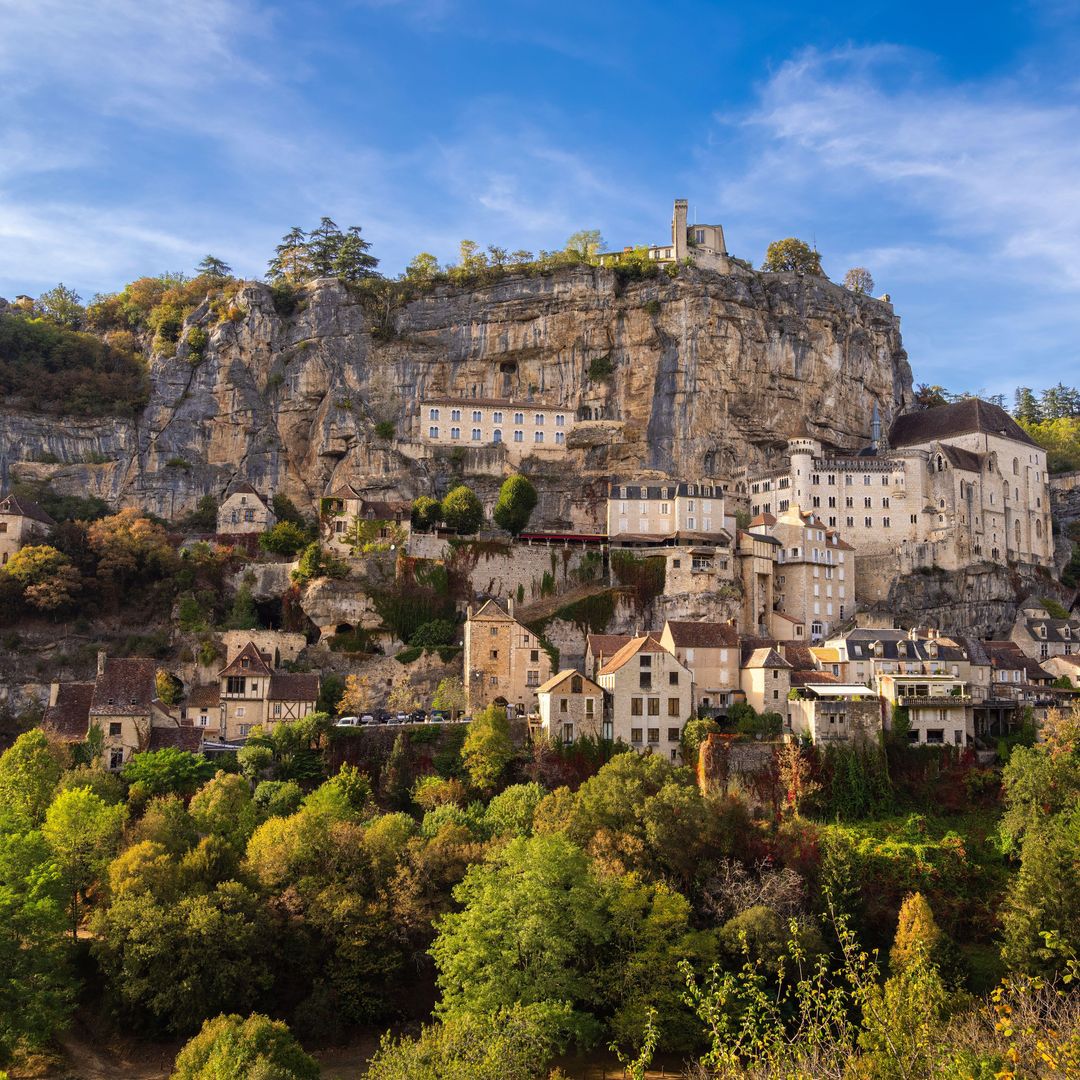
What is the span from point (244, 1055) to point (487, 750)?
19844 mm

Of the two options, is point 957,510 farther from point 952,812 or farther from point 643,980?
point 643,980

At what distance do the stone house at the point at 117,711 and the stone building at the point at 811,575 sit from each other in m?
31.8

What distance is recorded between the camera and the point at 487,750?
1857 inches

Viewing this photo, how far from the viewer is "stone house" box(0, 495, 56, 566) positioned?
6050 centimetres

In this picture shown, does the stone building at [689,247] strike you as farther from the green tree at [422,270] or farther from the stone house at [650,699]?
the stone house at [650,699]

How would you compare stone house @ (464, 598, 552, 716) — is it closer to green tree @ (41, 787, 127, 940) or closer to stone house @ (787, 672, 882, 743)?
stone house @ (787, 672, 882, 743)

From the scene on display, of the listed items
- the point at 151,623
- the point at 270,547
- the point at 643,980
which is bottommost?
the point at 643,980

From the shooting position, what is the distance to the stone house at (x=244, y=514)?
220 ft

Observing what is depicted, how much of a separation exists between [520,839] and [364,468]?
122ft

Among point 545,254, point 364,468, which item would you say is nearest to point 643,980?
point 364,468

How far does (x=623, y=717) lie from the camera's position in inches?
1933

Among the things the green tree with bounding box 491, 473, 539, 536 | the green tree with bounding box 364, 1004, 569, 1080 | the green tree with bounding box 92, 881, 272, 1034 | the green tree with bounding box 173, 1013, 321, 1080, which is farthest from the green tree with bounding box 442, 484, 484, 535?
the green tree with bounding box 173, 1013, 321, 1080

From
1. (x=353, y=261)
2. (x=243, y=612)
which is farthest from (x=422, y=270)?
(x=243, y=612)

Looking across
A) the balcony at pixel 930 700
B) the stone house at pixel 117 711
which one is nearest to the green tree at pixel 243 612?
the stone house at pixel 117 711
